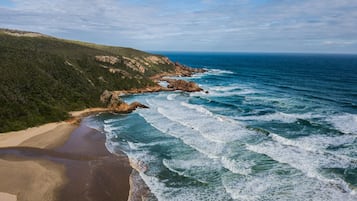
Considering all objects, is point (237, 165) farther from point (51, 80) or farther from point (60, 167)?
point (51, 80)

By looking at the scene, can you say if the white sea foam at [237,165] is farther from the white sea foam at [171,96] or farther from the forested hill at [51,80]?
the white sea foam at [171,96]

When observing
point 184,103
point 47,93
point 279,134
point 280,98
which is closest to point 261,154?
point 279,134

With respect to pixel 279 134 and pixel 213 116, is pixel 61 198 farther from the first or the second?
pixel 213 116

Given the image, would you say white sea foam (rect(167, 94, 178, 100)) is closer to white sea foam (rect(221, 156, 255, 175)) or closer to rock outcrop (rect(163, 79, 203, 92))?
rock outcrop (rect(163, 79, 203, 92))

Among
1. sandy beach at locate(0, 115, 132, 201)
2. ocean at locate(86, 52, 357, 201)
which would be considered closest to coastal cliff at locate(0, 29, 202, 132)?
sandy beach at locate(0, 115, 132, 201)

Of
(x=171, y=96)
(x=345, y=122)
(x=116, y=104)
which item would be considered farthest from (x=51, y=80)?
(x=345, y=122)

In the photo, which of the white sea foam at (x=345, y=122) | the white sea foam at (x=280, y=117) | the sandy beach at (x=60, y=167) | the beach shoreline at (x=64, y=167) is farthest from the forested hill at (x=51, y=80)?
the white sea foam at (x=345, y=122)
